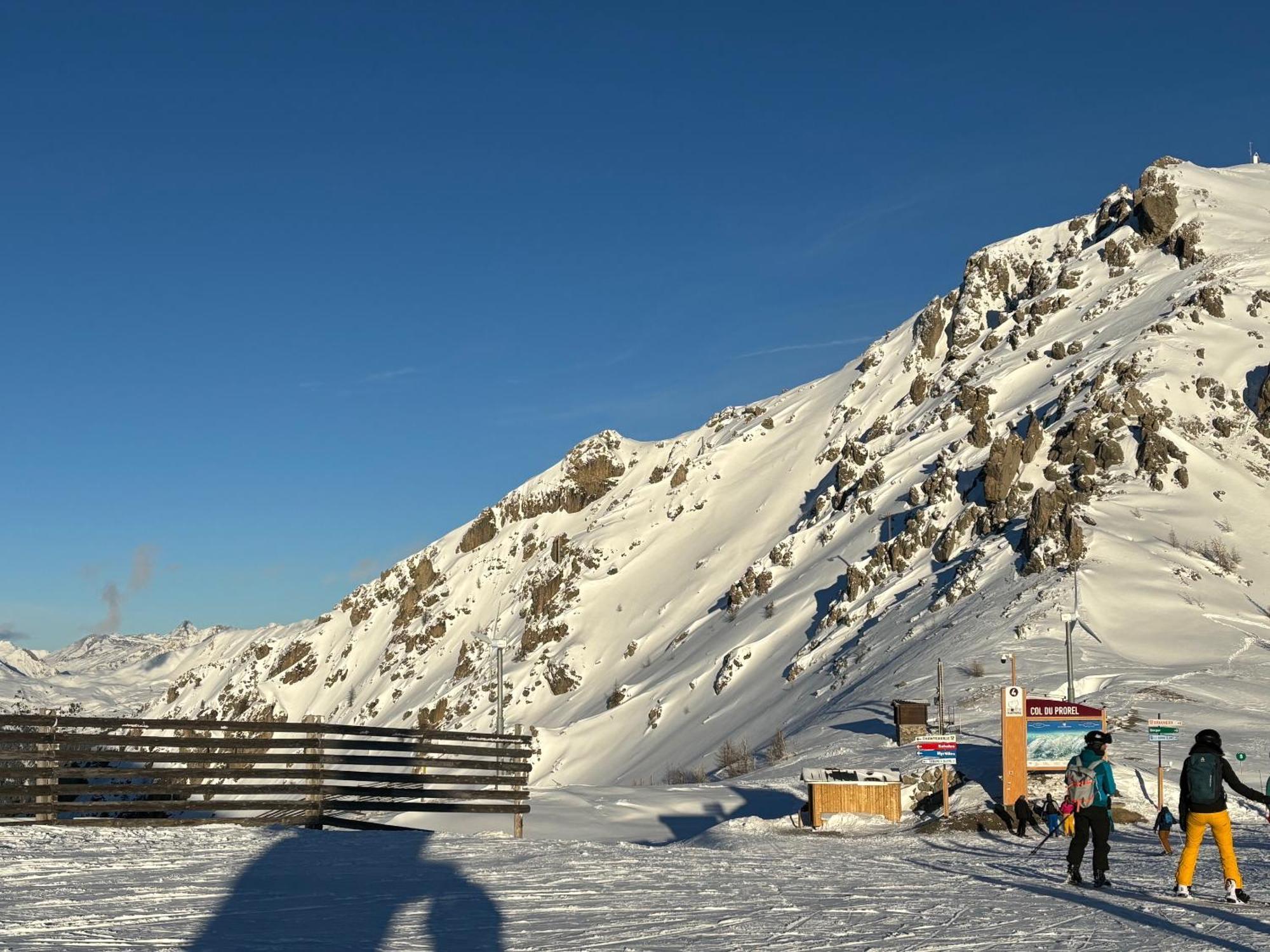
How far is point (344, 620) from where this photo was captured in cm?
13725

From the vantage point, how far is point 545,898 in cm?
1241

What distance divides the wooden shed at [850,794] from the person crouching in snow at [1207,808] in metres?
11.0

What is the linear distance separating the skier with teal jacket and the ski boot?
1.43 metres

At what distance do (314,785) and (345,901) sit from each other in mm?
6078

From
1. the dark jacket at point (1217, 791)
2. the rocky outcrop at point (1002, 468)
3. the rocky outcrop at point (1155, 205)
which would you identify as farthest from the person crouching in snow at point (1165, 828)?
the rocky outcrop at point (1155, 205)

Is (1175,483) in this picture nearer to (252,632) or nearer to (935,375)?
(935,375)

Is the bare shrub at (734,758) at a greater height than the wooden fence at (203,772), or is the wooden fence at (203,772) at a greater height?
the wooden fence at (203,772)

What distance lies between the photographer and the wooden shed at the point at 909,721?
34.2 m

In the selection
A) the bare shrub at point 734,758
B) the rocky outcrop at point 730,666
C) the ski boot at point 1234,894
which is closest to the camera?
the ski boot at point 1234,894

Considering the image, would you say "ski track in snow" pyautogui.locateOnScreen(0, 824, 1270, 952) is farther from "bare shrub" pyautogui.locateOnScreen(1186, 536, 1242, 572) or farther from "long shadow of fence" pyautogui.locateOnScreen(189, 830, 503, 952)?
"bare shrub" pyautogui.locateOnScreen(1186, 536, 1242, 572)

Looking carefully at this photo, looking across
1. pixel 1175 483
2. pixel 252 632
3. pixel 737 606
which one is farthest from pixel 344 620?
pixel 1175 483

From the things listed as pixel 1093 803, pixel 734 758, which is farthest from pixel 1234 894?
pixel 734 758

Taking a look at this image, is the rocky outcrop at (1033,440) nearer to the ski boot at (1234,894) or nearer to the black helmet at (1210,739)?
the black helmet at (1210,739)

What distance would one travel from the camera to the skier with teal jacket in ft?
46.8
